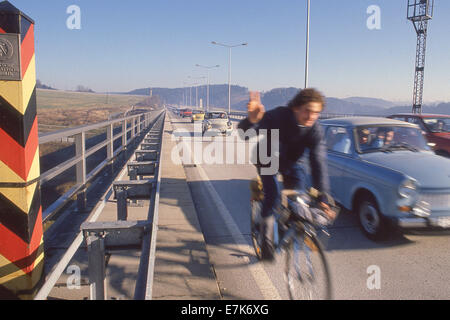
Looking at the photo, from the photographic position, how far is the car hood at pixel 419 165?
199 inches

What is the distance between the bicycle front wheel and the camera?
126 inches

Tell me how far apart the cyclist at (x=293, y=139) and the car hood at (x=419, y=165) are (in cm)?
195

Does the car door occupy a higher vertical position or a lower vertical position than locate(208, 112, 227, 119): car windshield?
lower

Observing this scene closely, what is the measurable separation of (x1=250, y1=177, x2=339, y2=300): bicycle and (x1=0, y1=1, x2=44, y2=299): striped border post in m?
2.10

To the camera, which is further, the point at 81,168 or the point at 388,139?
the point at 388,139

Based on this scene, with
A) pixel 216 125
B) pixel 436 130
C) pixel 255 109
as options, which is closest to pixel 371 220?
pixel 255 109

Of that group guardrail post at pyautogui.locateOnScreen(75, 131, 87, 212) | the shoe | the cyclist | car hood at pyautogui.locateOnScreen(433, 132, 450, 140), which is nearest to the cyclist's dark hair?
the cyclist

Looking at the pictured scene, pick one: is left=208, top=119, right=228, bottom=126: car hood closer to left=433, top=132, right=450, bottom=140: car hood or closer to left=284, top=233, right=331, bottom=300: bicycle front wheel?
left=433, top=132, right=450, bottom=140: car hood

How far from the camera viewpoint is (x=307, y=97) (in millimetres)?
3711

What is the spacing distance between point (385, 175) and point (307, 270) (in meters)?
2.49

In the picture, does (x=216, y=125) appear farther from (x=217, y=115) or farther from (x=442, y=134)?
(x=442, y=134)

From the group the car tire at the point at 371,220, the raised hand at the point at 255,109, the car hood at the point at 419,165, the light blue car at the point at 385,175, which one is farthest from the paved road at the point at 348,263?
the raised hand at the point at 255,109

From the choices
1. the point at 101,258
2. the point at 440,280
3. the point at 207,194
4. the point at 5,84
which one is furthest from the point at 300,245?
the point at 207,194
